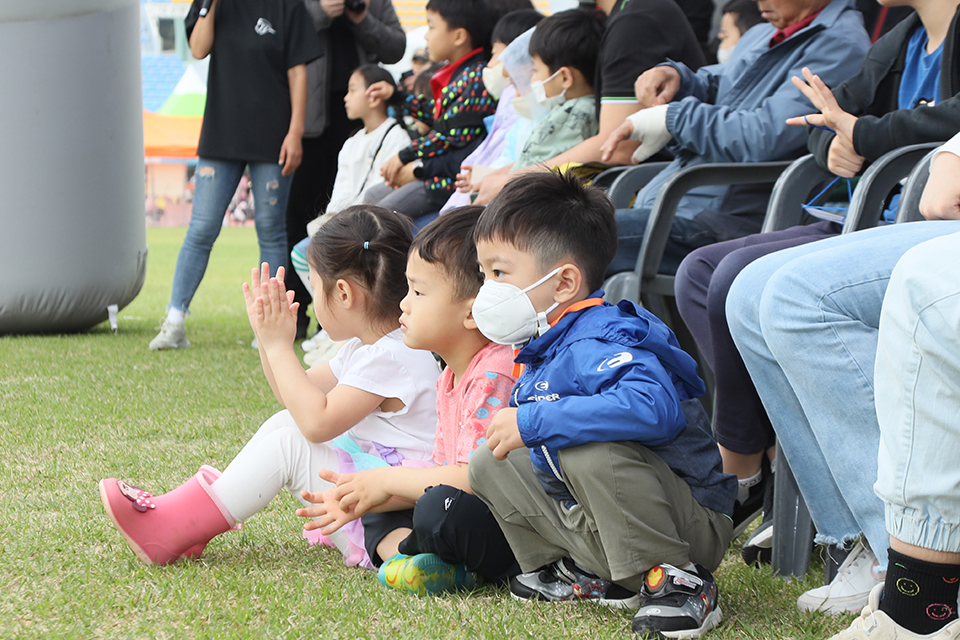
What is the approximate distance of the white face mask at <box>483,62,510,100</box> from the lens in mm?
3338

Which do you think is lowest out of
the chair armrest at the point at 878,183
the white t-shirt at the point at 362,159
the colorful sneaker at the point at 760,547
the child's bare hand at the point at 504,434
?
the white t-shirt at the point at 362,159

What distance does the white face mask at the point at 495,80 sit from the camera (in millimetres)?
3338

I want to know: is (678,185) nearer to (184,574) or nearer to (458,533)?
(458,533)

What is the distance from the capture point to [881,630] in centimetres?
110

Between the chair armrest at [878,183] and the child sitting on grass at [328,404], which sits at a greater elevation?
the chair armrest at [878,183]

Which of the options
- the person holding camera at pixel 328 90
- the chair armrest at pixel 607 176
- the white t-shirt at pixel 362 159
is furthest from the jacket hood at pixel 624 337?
the person holding camera at pixel 328 90

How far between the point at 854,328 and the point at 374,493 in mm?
768

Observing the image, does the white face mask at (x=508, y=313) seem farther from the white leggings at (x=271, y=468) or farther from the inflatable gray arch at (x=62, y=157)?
the inflatable gray arch at (x=62, y=157)

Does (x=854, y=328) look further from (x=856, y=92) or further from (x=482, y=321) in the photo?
(x=856, y=92)

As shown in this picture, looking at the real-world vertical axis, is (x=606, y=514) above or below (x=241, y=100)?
above

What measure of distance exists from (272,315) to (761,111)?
4.20 feet

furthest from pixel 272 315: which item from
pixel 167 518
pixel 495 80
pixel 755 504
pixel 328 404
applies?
pixel 495 80

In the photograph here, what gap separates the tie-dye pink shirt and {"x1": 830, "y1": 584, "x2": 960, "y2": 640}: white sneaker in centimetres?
59

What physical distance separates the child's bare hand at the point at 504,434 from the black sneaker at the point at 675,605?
0.26m
